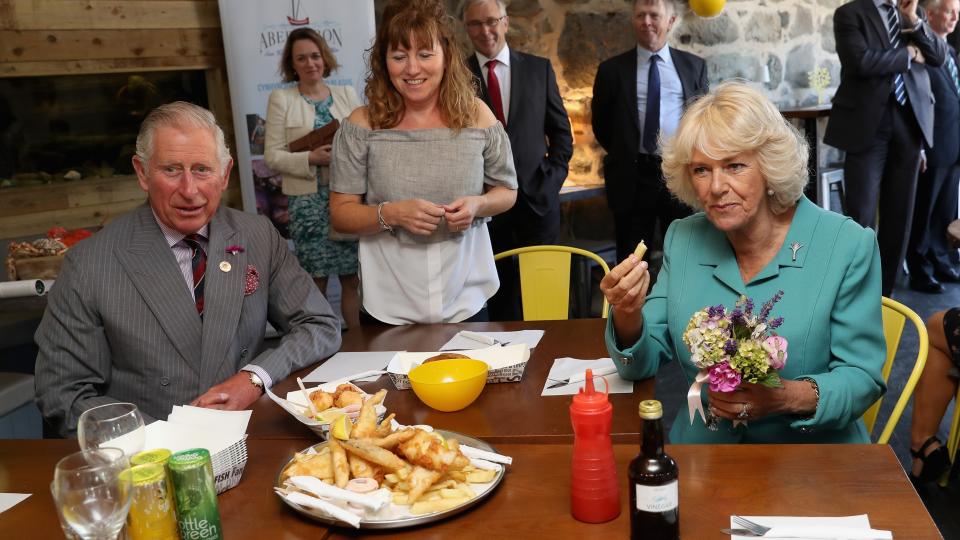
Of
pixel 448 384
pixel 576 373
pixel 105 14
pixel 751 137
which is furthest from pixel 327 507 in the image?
pixel 105 14

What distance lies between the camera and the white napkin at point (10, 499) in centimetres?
148

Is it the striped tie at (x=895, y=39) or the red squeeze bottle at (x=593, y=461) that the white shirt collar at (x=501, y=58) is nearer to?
the striped tie at (x=895, y=39)

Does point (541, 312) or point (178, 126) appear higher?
point (178, 126)

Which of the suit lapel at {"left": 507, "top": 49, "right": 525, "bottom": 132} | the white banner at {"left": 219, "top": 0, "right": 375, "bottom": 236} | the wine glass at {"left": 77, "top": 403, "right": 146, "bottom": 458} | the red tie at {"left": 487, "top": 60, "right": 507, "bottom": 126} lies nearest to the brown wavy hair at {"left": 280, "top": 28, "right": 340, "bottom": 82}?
the white banner at {"left": 219, "top": 0, "right": 375, "bottom": 236}

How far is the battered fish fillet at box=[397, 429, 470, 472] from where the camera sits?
1369 millimetres

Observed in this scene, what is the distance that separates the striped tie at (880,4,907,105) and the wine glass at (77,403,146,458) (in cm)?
453

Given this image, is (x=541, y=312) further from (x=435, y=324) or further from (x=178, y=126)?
(x=178, y=126)

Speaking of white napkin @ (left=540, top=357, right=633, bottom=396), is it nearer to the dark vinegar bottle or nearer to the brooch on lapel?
the dark vinegar bottle

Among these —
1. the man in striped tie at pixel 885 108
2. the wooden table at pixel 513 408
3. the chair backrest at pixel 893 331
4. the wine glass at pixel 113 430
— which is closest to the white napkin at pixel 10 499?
the wine glass at pixel 113 430

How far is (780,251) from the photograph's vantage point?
1.91m

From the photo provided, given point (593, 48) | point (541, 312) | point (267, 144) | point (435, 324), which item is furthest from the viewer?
point (593, 48)

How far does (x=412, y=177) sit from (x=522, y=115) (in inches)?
64.4

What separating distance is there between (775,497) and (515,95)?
296cm

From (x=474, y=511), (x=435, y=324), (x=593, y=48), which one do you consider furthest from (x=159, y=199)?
(x=593, y=48)
